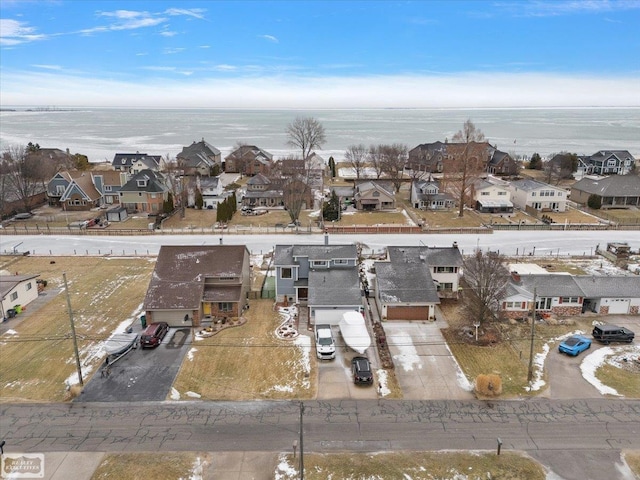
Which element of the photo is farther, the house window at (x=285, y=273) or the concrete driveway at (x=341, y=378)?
the house window at (x=285, y=273)

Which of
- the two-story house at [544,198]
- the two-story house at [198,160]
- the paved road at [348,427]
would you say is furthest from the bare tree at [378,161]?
the paved road at [348,427]

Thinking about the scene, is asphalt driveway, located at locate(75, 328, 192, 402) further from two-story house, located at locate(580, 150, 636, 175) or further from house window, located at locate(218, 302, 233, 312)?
two-story house, located at locate(580, 150, 636, 175)

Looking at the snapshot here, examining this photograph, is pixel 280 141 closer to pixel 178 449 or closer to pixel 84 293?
pixel 84 293

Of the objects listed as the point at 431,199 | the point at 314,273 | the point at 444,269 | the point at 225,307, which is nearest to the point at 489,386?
the point at 444,269

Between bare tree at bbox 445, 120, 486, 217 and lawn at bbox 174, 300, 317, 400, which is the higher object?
bare tree at bbox 445, 120, 486, 217

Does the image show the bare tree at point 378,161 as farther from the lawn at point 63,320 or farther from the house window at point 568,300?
the house window at point 568,300

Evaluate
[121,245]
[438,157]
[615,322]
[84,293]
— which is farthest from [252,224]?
[438,157]

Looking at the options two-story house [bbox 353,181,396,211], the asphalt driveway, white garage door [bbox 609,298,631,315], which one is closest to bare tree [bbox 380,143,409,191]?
two-story house [bbox 353,181,396,211]
